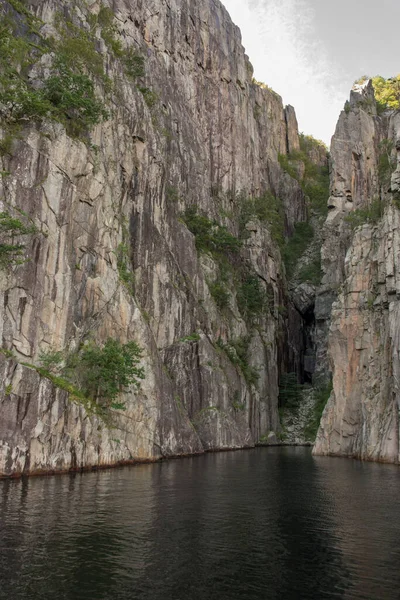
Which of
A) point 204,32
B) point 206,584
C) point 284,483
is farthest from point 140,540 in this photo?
point 204,32

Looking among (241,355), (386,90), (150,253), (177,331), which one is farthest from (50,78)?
(386,90)

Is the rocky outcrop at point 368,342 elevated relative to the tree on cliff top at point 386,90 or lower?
lower

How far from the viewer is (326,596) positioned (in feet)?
50.1

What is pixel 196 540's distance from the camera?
21312 mm

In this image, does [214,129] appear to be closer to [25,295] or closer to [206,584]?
[25,295]

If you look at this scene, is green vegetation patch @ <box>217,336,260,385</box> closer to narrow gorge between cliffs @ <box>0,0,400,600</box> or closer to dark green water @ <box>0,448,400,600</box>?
narrow gorge between cliffs @ <box>0,0,400,600</box>

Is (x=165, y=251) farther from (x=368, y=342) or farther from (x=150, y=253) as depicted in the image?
(x=368, y=342)

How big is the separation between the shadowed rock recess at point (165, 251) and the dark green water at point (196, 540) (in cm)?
1270

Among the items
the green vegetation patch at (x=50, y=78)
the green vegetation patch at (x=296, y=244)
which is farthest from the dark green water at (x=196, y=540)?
the green vegetation patch at (x=296, y=244)

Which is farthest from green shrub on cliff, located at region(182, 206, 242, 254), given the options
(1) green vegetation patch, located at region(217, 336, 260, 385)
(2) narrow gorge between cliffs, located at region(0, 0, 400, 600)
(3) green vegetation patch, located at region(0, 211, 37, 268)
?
(3) green vegetation patch, located at region(0, 211, 37, 268)

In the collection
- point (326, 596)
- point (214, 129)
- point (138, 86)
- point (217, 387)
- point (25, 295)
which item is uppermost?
point (214, 129)

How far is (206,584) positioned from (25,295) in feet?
109

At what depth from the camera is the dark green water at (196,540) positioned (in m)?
15.9

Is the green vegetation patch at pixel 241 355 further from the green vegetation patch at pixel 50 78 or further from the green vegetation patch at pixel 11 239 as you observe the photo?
the green vegetation patch at pixel 11 239
